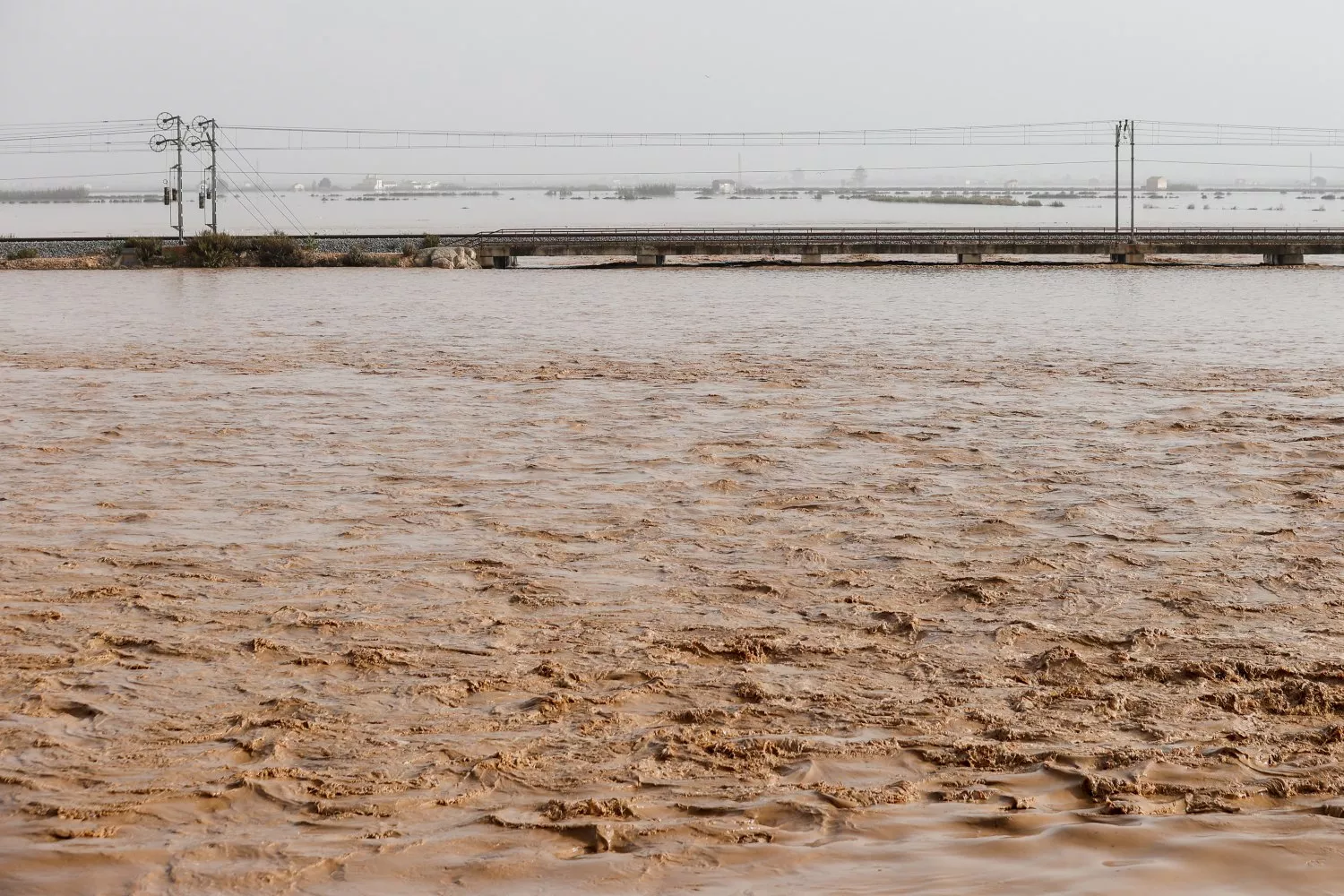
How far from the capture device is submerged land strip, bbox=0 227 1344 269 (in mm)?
57875

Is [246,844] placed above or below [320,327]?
below

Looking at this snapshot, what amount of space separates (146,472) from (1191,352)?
19.2 m

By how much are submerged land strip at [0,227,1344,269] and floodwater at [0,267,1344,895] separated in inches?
1541

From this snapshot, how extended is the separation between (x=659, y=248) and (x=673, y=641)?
52.1 metres

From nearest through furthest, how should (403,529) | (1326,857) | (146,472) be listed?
1. (1326,857)
2. (403,529)
3. (146,472)

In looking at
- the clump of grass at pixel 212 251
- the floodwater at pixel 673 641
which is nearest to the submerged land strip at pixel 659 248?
the clump of grass at pixel 212 251

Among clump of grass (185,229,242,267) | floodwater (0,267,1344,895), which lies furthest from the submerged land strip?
floodwater (0,267,1344,895)

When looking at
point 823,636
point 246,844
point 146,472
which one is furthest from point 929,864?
point 146,472

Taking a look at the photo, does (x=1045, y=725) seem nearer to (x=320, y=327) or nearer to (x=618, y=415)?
(x=618, y=415)

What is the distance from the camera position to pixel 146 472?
1423cm

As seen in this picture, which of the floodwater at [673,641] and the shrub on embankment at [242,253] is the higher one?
the shrub on embankment at [242,253]

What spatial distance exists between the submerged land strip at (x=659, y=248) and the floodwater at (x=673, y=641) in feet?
128

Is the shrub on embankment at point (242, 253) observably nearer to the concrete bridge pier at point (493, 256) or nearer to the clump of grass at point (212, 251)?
the clump of grass at point (212, 251)

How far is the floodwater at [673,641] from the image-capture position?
5652 mm
